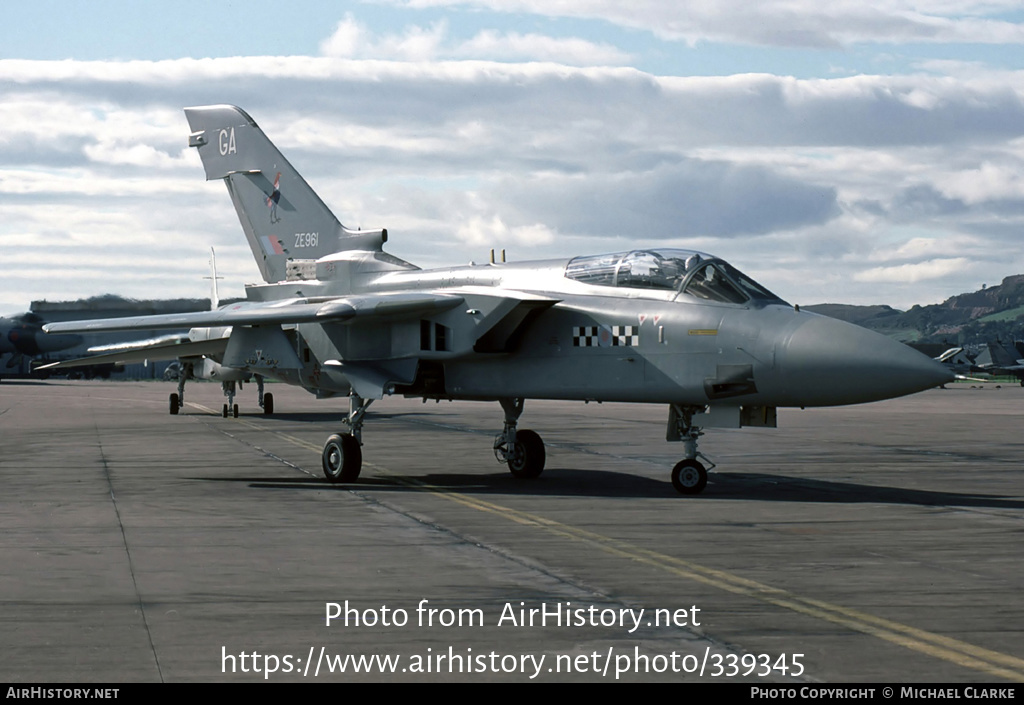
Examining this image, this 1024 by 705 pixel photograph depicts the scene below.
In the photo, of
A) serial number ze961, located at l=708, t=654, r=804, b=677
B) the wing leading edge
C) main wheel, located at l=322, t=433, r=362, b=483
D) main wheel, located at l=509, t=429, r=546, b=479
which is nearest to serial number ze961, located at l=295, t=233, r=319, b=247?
the wing leading edge

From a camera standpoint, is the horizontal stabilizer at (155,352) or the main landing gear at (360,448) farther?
the horizontal stabilizer at (155,352)

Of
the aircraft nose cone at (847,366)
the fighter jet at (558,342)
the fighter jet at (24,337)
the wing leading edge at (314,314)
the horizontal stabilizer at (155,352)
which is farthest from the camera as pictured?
the fighter jet at (24,337)

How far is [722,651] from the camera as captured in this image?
6.27 metres

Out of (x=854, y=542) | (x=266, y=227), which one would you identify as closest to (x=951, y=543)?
(x=854, y=542)

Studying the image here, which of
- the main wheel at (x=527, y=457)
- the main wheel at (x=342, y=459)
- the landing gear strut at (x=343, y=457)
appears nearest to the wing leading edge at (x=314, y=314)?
the landing gear strut at (x=343, y=457)

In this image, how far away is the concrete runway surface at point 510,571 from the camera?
20.0 feet

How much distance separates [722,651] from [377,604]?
2366 mm

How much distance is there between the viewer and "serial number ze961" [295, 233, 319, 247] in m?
19.4

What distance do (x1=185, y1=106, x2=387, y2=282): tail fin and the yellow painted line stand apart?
8.19 meters

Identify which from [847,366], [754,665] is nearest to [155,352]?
[847,366]

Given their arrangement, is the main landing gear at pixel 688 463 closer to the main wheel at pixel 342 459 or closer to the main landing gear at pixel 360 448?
the main landing gear at pixel 360 448

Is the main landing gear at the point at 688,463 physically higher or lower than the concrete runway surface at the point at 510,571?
higher

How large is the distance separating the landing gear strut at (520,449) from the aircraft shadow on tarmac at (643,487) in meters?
0.19
